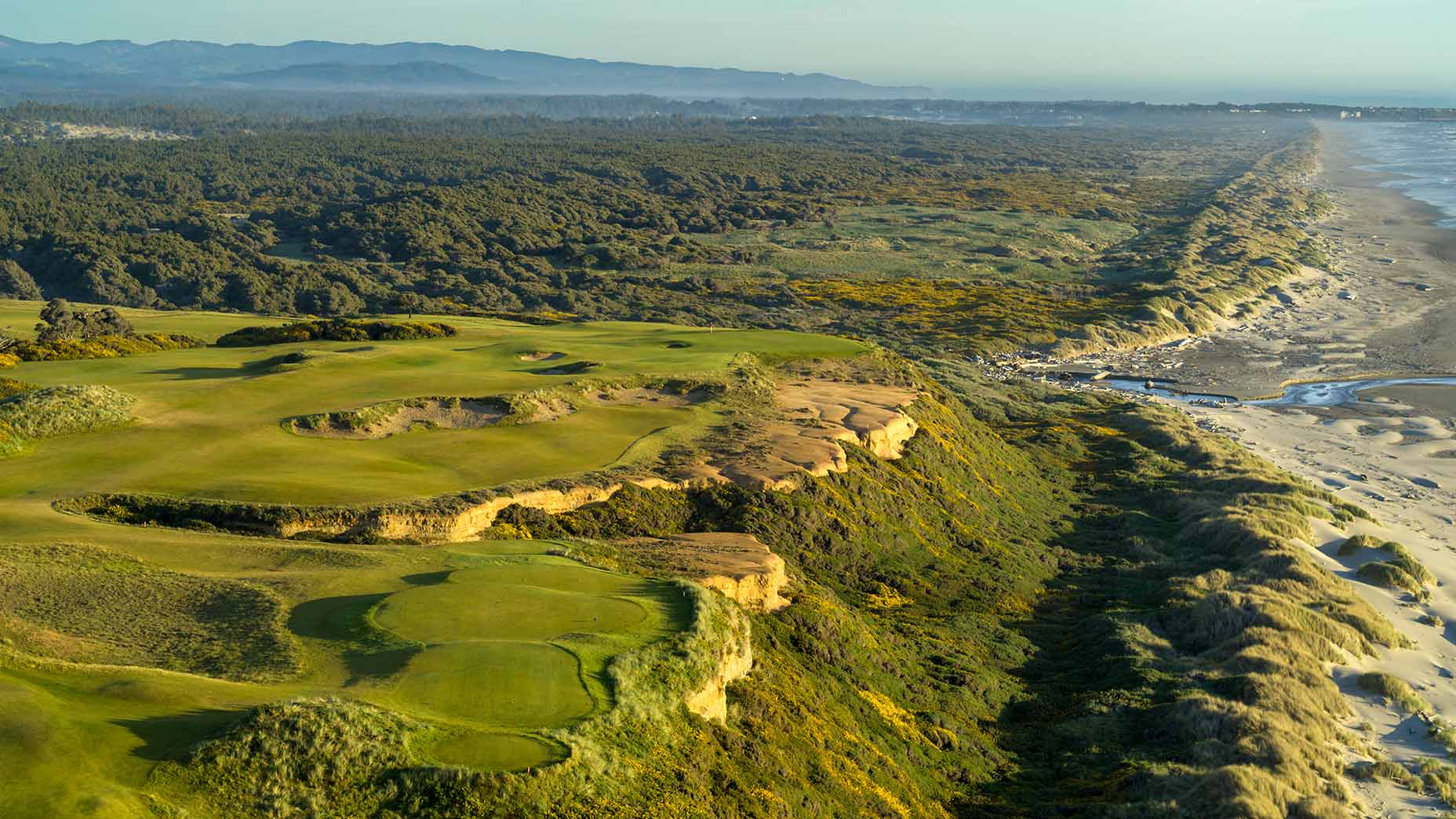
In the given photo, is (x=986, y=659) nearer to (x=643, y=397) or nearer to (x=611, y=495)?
(x=611, y=495)

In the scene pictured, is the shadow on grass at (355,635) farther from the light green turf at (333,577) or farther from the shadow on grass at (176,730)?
the shadow on grass at (176,730)

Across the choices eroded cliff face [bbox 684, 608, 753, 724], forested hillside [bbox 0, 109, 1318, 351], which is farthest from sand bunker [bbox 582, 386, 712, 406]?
forested hillside [bbox 0, 109, 1318, 351]

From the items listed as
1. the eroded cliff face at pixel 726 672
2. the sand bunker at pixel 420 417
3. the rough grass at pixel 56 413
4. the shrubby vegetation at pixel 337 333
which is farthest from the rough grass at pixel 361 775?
the shrubby vegetation at pixel 337 333

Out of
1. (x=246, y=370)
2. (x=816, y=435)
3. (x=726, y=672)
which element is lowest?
(x=726, y=672)

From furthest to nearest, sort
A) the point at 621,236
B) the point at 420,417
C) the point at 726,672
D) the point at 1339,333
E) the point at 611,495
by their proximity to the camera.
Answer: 1. the point at 621,236
2. the point at 1339,333
3. the point at 420,417
4. the point at 611,495
5. the point at 726,672

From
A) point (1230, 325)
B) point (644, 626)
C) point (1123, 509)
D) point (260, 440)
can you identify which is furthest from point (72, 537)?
point (1230, 325)

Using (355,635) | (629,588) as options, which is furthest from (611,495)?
(355,635)

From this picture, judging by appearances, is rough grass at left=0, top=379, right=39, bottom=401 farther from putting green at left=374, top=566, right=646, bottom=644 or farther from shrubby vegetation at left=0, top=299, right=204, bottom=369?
putting green at left=374, top=566, right=646, bottom=644
